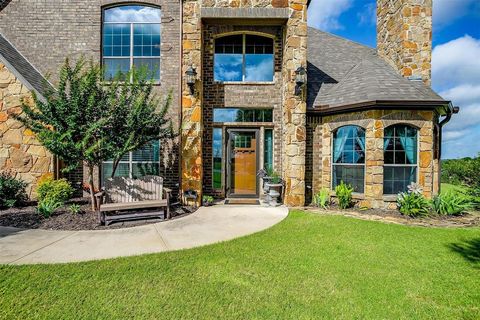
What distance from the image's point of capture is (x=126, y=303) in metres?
2.70

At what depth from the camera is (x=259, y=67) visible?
8.75 m

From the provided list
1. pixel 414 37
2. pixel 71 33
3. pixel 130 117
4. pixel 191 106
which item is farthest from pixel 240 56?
pixel 414 37

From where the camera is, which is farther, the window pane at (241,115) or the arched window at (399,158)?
the window pane at (241,115)

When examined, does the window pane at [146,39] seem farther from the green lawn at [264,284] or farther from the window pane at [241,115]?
the green lawn at [264,284]

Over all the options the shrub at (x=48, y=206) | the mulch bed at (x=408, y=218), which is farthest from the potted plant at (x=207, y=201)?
the shrub at (x=48, y=206)

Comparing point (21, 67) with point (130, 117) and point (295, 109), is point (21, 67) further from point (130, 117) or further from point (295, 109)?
point (295, 109)

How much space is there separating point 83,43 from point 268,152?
301 inches

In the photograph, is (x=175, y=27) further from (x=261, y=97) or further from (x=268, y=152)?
(x=268, y=152)

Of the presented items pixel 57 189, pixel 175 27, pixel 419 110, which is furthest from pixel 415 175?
pixel 57 189

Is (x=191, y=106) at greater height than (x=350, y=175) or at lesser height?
greater

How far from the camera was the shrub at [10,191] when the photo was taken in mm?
6742

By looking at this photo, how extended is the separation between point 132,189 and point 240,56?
5.92m

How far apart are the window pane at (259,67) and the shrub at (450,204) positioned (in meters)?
6.49

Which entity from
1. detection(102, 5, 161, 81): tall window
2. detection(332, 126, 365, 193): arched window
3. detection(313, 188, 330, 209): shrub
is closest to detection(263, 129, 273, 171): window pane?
detection(313, 188, 330, 209): shrub
